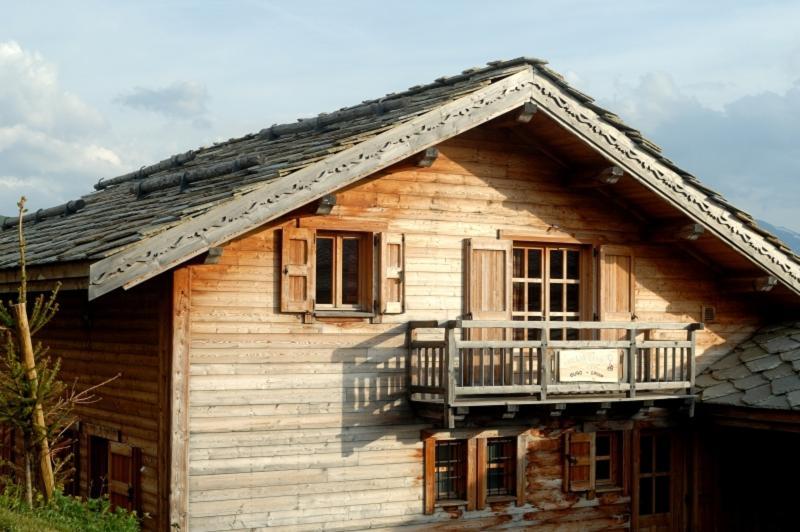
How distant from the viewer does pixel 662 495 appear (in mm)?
17516

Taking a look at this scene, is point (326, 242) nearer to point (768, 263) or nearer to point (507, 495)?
point (507, 495)

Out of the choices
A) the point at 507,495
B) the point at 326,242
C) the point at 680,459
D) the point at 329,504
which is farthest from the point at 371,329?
the point at 680,459

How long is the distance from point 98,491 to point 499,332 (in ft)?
19.9

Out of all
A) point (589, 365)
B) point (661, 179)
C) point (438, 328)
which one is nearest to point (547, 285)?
point (589, 365)

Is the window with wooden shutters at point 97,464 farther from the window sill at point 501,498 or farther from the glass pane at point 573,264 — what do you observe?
the glass pane at point 573,264

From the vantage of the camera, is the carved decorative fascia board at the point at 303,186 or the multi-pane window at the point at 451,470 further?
the multi-pane window at the point at 451,470

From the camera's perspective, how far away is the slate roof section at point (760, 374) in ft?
52.2

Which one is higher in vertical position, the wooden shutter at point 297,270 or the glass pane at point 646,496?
the wooden shutter at point 297,270

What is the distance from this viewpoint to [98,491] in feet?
51.8

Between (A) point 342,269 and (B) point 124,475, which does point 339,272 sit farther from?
(B) point 124,475

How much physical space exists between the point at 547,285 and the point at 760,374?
3496 millimetres

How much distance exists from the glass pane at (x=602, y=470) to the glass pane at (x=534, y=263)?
3.05 metres

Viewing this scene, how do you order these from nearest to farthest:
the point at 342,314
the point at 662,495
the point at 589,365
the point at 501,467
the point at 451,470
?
the point at 342,314
the point at 589,365
the point at 451,470
the point at 501,467
the point at 662,495

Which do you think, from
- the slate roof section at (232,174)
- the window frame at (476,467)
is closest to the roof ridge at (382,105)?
the slate roof section at (232,174)
